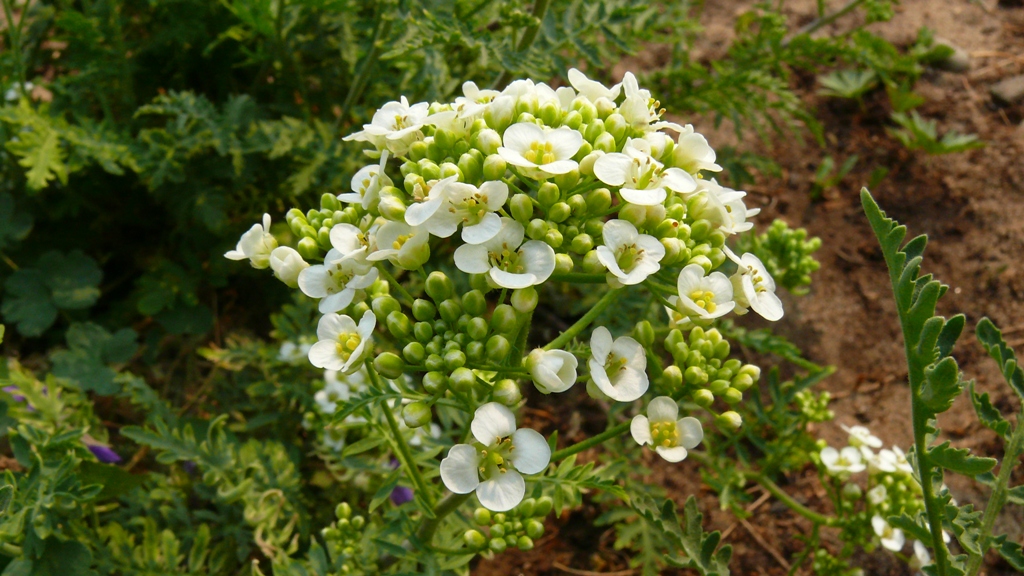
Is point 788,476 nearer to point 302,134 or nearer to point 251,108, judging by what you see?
point 302,134

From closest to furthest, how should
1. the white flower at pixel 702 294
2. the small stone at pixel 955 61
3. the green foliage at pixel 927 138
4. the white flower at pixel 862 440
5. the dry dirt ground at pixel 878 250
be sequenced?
the white flower at pixel 702 294 → the white flower at pixel 862 440 → the dry dirt ground at pixel 878 250 → the green foliage at pixel 927 138 → the small stone at pixel 955 61

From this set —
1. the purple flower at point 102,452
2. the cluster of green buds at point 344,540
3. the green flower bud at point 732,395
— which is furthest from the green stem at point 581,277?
the purple flower at point 102,452

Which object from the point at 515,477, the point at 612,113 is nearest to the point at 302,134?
the point at 612,113

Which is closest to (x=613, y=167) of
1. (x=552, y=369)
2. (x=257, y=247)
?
(x=552, y=369)

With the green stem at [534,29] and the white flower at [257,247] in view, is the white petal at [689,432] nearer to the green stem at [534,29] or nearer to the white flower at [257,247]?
the white flower at [257,247]

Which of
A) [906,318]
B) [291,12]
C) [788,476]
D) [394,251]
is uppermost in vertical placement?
[906,318]

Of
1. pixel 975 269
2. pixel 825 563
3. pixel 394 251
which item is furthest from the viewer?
pixel 975 269

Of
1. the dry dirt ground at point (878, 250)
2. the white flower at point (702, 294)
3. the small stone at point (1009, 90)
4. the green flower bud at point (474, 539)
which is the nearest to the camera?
the white flower at point (702, 294)
